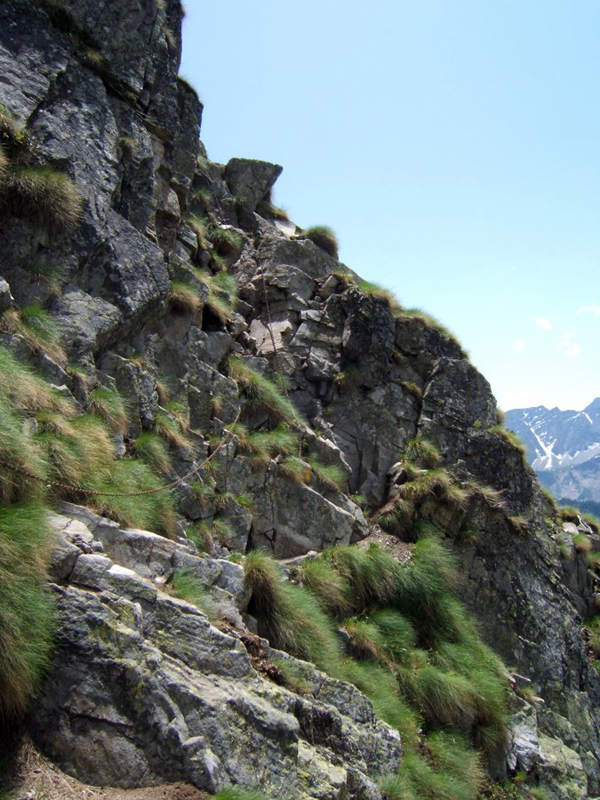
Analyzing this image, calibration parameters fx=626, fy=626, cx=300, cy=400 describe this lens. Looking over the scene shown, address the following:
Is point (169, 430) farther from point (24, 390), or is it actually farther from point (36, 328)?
point (24, 390)

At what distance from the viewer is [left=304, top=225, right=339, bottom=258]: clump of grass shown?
57.3ft

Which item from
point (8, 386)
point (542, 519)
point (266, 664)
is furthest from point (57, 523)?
point (542, 519)

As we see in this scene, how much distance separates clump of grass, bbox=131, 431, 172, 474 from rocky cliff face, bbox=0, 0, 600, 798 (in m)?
0.21

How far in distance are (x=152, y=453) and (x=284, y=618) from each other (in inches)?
122

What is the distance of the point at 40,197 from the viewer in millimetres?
9203

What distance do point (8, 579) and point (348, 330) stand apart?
37.2 ft

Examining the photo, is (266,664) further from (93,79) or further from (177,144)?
(177,144)

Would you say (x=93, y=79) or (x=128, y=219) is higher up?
(x=93, y=79)

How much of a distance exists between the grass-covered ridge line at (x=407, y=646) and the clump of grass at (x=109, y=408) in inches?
107

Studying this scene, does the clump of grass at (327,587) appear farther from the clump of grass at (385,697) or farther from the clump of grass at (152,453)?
the clump of grass at (152,453)

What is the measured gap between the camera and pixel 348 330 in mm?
15148

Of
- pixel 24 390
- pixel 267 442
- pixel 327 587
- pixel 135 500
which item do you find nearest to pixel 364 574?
pixel 327 587

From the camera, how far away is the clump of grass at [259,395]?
1259 centimetres

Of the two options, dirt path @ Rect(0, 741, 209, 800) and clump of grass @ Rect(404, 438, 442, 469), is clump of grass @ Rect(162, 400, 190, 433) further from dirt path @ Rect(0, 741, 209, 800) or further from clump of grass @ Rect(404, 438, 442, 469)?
dirt path @ Rect(0, 741, 209, 800)
